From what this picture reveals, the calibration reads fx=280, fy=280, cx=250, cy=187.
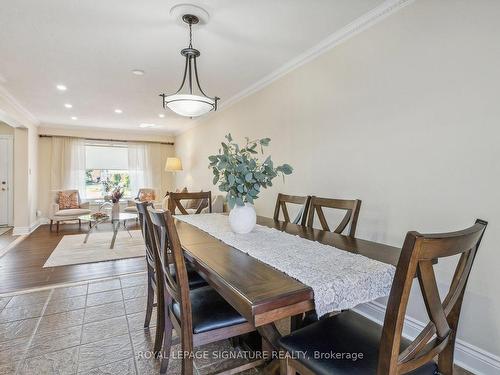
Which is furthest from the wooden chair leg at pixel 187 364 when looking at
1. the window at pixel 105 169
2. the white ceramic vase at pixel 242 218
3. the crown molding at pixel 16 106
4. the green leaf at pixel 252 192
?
the window at pixel 105 169

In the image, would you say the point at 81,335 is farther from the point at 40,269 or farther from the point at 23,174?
the point at 23,174

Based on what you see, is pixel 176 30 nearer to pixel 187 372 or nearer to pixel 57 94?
pixel 187 372

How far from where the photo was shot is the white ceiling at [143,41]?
212 cm

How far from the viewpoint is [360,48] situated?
240cm

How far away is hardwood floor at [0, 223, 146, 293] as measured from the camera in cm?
299

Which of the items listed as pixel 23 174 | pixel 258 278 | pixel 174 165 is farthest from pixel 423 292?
pixel 23 174

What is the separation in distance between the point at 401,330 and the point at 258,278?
0.50 metres

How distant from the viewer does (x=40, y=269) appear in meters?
3.38

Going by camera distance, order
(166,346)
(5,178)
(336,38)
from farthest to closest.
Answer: (5,178), (336,38), (166,346)

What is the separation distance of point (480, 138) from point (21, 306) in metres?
3.67

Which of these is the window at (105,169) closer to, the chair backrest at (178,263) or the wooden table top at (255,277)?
the wooden table top at (255,277)

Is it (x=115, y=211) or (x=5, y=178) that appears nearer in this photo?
(x=115, y=211)

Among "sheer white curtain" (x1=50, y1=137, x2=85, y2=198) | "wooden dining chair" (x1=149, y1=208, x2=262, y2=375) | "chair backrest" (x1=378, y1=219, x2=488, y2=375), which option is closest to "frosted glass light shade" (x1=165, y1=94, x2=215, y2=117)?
"wooden dining chair" (x1=149, y1=208, x2=262, y2=375)

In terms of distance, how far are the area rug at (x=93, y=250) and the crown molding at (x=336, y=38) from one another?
9.76ft
